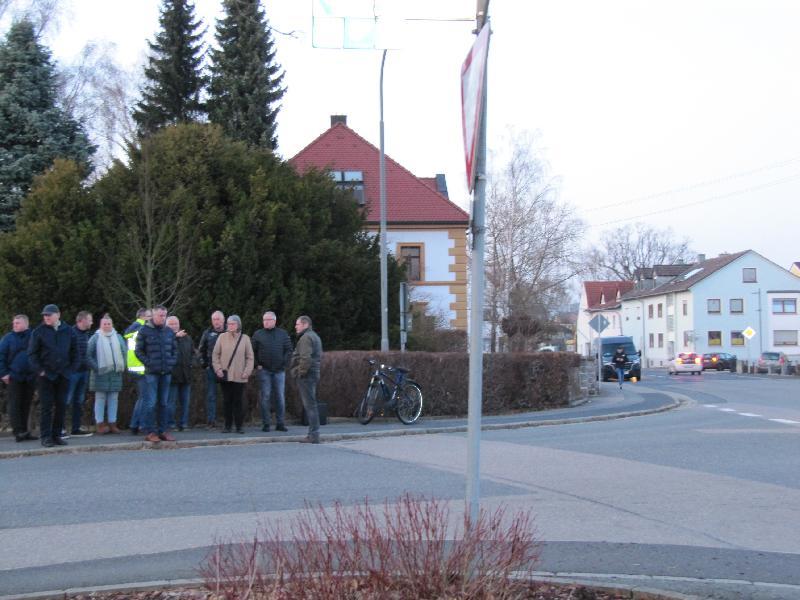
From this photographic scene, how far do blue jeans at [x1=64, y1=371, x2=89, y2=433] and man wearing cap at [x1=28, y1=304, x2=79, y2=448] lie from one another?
102 cm

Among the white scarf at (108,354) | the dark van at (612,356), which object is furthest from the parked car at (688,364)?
the white scarf at (108,354)

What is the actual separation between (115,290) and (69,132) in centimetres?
1081

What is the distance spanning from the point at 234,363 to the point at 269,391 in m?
0.97

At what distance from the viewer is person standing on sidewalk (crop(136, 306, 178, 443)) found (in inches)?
530

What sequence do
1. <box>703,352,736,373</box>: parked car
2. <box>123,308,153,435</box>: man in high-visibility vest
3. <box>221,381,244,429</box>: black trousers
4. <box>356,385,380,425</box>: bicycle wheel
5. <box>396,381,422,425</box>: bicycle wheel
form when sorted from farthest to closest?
1. <box>703,352,736,373</box>: parked car
2. <box>396,381,422,425</box>: bicycle wheel
3. <box>356,385,380,425</box>: bicycle wheel
4. <box>221,381,244,429</box>: black trousers
5. <box>123,308,153,435</box>: man in high-visibility vest

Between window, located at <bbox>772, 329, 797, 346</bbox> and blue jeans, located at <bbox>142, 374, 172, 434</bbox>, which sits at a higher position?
window, located at <bbox>772, 329, 797, 346</bbox>

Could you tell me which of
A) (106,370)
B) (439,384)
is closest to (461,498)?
(106,370)

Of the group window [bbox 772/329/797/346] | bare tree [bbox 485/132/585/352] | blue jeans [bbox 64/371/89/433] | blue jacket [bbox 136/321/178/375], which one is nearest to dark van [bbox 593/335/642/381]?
bare tree [bbox 485/132/585/352]

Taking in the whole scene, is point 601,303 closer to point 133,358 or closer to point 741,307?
point 741,307

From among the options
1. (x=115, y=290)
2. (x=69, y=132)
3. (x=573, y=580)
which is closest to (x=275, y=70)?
(x=69, y=132)

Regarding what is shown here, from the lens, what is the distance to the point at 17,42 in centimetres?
2956

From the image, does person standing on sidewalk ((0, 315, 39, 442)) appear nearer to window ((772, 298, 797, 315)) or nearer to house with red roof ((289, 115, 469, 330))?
house with red roof ((289, 115, 469, 330))

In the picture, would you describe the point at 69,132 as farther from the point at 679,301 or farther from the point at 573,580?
the point at 679,301

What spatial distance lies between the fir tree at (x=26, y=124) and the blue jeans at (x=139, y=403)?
15.2 metres
